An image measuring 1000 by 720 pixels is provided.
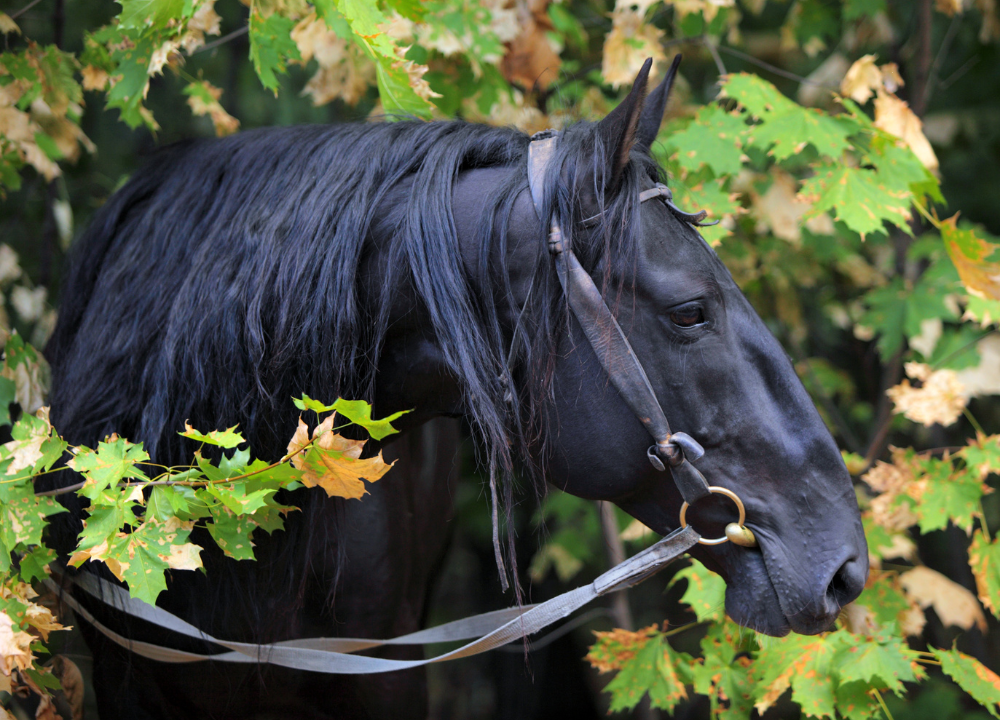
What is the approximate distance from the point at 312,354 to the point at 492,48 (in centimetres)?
123

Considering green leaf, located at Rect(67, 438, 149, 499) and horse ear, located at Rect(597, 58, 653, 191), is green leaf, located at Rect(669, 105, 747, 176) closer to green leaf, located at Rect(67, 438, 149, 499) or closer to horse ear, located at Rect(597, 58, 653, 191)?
horse ear, located at Rect(597, 58, 653, 191)

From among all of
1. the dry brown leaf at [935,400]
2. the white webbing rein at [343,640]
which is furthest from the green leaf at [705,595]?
the dry brown leaf at [935,400]

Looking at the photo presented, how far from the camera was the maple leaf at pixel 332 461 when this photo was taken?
1.08m

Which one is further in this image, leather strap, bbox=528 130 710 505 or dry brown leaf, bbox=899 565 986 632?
dry brown leaf, bbox=899 565 986 632

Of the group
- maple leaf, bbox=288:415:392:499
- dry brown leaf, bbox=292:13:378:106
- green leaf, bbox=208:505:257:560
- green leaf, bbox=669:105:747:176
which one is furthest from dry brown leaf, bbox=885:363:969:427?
dry brown leaf, bbox=292:13:378:106

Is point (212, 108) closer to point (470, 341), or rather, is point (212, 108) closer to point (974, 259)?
point (470, 341)

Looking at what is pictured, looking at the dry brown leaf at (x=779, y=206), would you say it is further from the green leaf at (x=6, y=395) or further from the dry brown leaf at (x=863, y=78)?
the green leaf at (x=6, y=395)

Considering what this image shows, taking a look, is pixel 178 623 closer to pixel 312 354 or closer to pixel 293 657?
pixel 293 657

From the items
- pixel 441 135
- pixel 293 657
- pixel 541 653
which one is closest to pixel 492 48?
pixel 441 135

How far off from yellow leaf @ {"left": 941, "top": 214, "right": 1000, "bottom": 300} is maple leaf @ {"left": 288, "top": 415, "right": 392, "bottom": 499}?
1560mm

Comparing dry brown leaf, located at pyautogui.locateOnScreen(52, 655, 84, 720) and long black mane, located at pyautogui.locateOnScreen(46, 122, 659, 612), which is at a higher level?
long black mane, located at pyautogui.locateOnScreen(46, 122, 659, 612)

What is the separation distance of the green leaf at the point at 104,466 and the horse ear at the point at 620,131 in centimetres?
85

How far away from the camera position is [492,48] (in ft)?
6.83

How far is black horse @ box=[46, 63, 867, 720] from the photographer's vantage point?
4.09 feet
